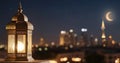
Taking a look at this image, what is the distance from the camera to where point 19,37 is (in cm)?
929

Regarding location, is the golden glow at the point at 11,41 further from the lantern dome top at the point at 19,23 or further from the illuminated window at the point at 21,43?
the lantern dome top at the point at 19,23

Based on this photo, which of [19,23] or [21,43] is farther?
[21,43]

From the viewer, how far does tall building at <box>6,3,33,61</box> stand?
9203 millimetres

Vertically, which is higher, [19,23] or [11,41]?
[19,23]

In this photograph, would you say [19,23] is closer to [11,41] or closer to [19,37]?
[19,37]

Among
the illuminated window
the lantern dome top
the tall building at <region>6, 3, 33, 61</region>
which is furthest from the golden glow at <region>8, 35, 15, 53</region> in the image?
the lantern dome top

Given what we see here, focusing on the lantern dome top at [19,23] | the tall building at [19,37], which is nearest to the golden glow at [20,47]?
the tall building at [19,37]

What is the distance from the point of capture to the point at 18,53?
30.5 ft

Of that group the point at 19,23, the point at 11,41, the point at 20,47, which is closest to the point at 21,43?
the point at 20,47

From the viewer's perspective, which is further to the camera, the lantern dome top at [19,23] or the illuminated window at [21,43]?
the illuminated window at [21,43]

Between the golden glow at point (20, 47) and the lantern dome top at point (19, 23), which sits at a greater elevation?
the lantern dome top at point (19, 23)

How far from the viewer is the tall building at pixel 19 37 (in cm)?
920

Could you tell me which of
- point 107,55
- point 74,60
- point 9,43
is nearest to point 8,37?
→ point 9,43

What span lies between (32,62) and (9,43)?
1027mm
